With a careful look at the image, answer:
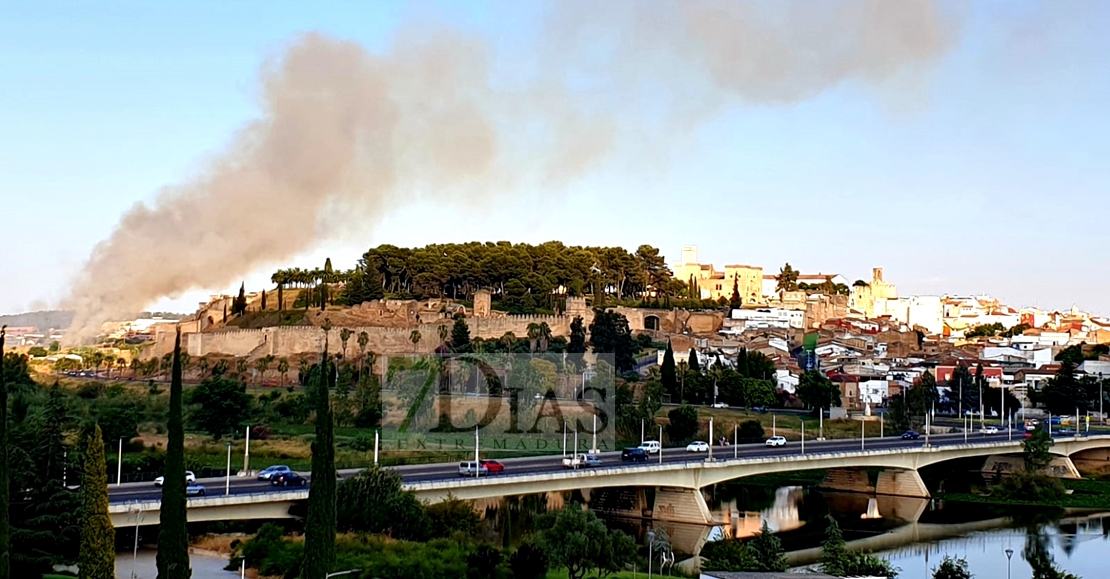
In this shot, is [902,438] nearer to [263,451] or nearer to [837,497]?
[837,497]

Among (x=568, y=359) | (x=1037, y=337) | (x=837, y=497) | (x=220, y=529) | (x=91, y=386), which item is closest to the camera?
(x=220, y=529)

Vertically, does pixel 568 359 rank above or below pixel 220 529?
above

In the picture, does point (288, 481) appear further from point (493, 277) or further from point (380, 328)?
point (493, 277)

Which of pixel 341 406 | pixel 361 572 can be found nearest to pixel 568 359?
pixel 341 406

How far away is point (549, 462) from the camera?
3772 centimetres

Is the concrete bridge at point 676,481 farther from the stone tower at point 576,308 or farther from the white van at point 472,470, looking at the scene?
the stone tower at point 576,308

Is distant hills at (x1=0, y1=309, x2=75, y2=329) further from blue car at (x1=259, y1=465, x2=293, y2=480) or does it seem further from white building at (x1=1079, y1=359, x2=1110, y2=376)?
white building at (x1=1079, y1=359, x2=1110, y2=376)

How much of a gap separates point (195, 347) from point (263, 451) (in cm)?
3111

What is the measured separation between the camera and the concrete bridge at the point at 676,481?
87.2 ft

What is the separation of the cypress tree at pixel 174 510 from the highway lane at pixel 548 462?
6525 mm

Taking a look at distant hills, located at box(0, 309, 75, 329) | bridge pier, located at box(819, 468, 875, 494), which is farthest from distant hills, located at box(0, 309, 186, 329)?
bridge pier, located at box(819, 468, 875, 494)

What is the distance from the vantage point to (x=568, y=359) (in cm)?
6319

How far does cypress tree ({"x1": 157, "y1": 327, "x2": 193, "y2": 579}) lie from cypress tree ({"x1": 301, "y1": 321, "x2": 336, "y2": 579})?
204 cm

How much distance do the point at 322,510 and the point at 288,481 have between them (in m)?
9.23
